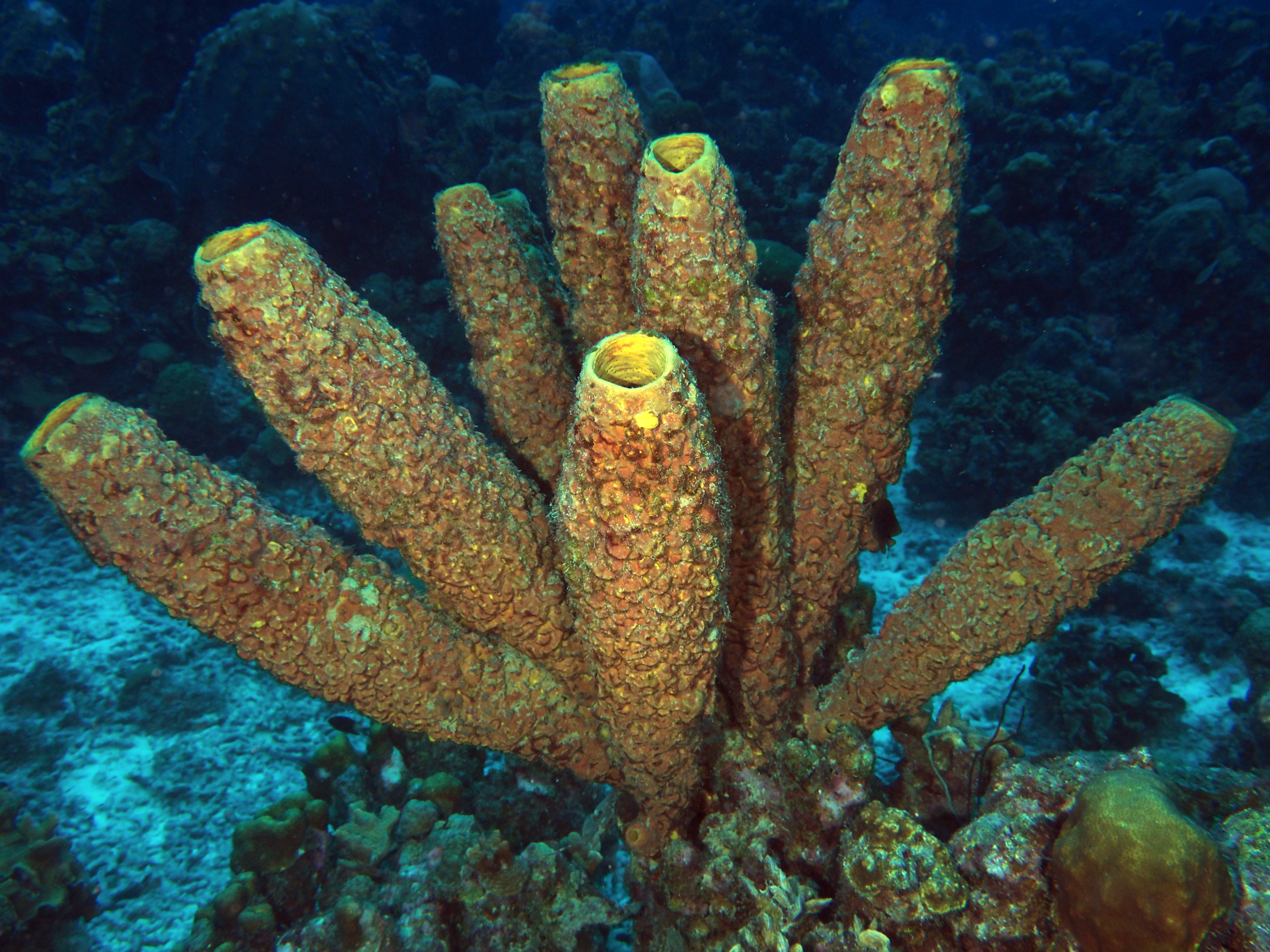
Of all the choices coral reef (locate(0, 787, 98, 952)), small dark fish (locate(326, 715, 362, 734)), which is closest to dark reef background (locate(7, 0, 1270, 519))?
small dark fish (locate(326, 715, 362, 734))

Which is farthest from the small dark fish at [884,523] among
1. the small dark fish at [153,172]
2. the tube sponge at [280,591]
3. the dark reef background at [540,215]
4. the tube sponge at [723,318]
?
the small dark fish at [153,172]

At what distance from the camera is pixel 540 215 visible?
32.6ft

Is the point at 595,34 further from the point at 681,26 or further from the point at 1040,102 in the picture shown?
the point at 1040,102

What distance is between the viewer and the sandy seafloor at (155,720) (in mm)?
4355

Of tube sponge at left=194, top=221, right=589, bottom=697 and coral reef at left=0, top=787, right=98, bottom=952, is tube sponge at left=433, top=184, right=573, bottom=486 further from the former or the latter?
coral reef at left=0, top=787, right=98, bottom=952

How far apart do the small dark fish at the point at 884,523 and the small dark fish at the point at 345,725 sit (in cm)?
373

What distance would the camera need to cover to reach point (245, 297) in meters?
1.73

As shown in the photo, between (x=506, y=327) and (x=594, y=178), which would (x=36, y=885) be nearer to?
(x=506, y=327)

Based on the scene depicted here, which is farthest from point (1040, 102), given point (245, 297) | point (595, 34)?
point (245, 297)

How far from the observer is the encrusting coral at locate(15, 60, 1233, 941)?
5.85ft

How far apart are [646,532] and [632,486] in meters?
0.14

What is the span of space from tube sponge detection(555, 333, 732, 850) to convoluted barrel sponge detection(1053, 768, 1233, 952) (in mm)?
1211

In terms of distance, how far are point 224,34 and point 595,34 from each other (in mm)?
12536

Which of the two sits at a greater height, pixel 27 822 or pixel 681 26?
pixel 681 26
